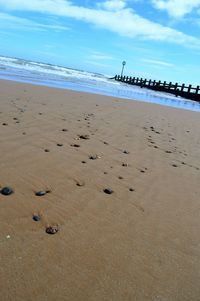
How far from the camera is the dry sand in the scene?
2229 mm

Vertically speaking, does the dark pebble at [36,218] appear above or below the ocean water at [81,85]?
above

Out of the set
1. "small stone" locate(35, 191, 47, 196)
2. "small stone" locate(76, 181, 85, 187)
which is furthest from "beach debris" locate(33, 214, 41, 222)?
"small stone" locate(76, 181, 85, 187)

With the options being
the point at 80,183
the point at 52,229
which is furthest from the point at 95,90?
the point at 52,229

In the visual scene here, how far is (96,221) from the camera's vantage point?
9.99 feet

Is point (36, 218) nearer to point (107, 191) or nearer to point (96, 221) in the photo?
point (96, 221)

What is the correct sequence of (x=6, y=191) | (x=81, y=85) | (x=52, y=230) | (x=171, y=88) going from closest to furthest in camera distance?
(x=52, y=230) → (x=6, y=191) → (x=81, y=85) → (x=171, y=88)

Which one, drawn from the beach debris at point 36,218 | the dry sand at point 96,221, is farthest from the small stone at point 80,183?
the beach debris at point 36,218

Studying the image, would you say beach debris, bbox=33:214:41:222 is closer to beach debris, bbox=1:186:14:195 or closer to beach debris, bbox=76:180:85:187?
beach debris, bbox=1:186:14:195

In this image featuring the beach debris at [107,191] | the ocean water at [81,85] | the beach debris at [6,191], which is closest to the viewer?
the beach debris at [6,191]

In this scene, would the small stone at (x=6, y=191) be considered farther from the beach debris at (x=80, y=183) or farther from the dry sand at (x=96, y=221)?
→ the beach debris at (x=80, y=183)

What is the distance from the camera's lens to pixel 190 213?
356 cm

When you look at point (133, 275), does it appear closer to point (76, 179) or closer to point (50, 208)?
point (50, 208)

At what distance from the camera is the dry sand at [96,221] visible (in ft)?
7.31

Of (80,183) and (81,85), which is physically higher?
(80,183)
